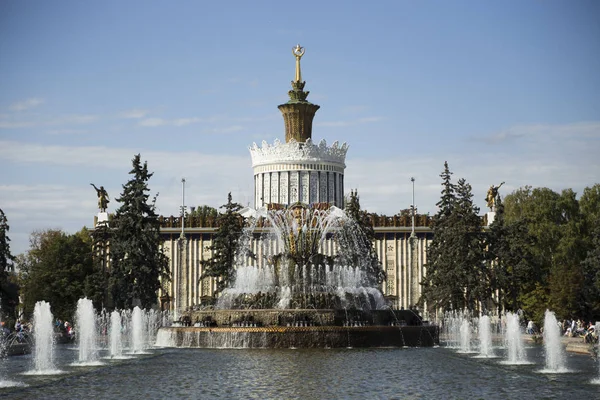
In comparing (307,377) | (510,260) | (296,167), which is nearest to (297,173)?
(296,167)

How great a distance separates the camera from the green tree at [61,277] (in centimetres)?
6250

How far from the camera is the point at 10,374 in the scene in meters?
25.5

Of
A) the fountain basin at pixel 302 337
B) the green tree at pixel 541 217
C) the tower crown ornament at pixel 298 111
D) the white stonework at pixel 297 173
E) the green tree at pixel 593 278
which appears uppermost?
the tower crown ornament at pixel 298 111

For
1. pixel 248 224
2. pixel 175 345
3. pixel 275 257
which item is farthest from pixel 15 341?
pixel 248 224

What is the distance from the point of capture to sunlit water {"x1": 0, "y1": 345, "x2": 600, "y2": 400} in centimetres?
2053

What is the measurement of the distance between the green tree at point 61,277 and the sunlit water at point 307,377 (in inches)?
1247

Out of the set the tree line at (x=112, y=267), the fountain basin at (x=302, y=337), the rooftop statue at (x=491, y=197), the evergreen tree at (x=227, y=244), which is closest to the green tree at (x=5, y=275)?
the tree line at (x=112, y=267)

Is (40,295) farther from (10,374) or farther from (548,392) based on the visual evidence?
(548,392)

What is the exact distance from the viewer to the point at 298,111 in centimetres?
7612

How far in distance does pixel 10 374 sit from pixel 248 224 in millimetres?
45583

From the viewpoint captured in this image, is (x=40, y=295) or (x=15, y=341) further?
(x=40, y=295)

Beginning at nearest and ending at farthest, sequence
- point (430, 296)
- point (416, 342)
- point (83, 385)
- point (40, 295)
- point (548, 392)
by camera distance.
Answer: point (548, 392) < point (83, 385) < point (416, 342) < point (430, 296) < point (40, 295)

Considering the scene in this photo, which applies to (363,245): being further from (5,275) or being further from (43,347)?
(43,347)

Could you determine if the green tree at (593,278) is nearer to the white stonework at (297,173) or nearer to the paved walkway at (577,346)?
the paved walkway at (577,346)
